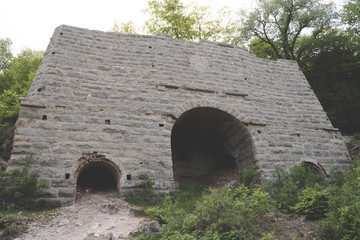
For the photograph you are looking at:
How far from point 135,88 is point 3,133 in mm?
4416

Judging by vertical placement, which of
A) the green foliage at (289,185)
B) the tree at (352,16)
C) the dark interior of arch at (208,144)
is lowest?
the green foliage at (289,185)

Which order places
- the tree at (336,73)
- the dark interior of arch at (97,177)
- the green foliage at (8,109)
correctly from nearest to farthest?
the dark interior of arch at (97,177) < the green foliage at (8,109) < the tree at (336,73)

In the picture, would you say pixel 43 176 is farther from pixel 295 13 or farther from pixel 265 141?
pixel 295 13

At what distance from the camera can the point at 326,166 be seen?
8078 mm

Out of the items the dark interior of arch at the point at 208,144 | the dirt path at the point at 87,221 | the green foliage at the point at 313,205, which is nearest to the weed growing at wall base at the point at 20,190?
the dirt path at the point at 87,221

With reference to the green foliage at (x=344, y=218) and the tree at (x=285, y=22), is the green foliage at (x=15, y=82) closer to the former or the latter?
the green foliage at (x=344, y=218)

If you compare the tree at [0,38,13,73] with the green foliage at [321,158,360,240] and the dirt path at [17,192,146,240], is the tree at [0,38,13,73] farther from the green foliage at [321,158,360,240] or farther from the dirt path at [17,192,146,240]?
the green foliage at [321,158,360,240]

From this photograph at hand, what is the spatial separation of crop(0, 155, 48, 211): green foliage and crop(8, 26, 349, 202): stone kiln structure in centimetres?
25

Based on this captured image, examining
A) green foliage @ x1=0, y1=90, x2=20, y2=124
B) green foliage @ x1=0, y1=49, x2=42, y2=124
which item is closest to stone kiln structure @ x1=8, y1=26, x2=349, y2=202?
green foliage @ x1=0, y1=90, x2=20, y2=124

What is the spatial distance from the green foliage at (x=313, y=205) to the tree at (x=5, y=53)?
1967cm

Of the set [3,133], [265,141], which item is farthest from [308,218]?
[3,133]

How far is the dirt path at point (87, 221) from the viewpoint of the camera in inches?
172

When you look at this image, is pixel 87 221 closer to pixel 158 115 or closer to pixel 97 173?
pixel 97 173

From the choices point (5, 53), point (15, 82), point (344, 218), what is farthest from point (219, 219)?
point (5, 53)
